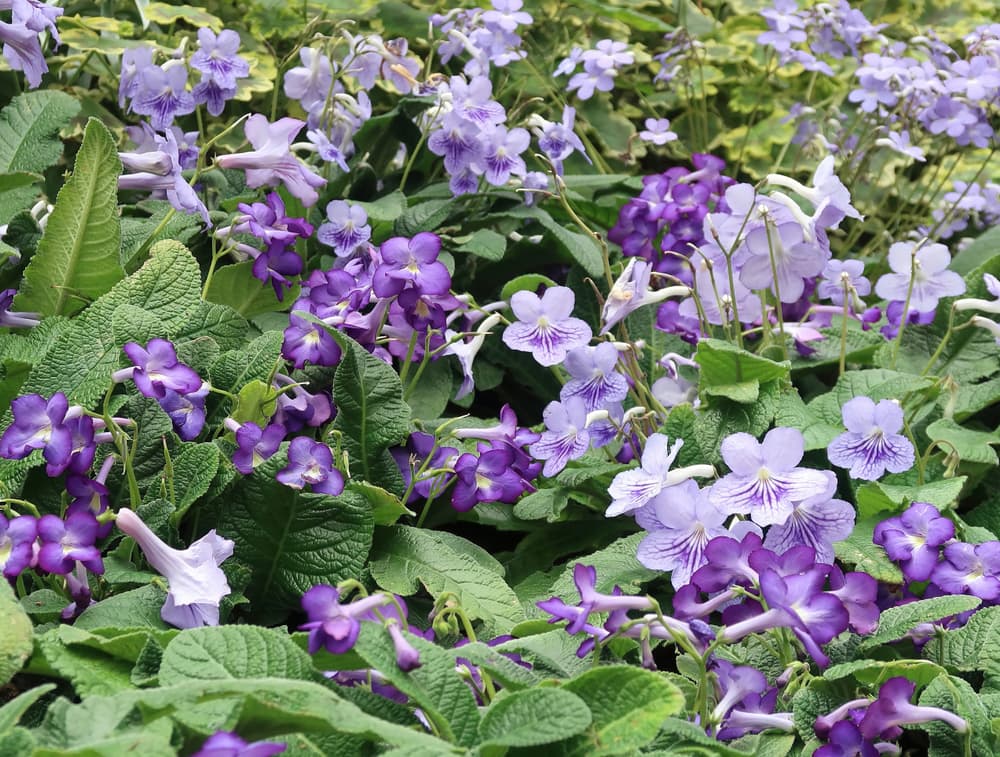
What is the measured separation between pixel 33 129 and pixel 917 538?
152 centimetres

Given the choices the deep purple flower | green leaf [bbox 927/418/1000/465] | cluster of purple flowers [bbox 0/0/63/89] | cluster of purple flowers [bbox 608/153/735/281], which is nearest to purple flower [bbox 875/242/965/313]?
green leaf [bbox 927/418/1000/465]

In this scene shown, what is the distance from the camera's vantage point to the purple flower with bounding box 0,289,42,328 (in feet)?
5.54

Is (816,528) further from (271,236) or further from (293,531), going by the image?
(271,236)

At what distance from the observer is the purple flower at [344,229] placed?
1960mm

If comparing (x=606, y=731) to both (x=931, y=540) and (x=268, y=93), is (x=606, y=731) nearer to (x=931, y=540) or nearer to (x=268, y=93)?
(x=931, y=540)

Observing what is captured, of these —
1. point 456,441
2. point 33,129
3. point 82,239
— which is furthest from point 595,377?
point 33,129

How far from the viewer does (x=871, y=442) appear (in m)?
1.56

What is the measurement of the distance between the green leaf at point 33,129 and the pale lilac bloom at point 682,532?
1.22 metres

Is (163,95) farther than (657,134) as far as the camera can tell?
No

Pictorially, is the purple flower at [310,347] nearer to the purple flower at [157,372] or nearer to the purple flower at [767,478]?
the purple flower at [157,372]

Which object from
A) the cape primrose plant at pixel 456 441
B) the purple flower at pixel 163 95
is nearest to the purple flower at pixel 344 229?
the cape primrose plant at pixel 456 441

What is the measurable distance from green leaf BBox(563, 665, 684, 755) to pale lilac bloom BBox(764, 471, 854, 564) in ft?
1.43

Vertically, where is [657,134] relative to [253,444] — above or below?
below

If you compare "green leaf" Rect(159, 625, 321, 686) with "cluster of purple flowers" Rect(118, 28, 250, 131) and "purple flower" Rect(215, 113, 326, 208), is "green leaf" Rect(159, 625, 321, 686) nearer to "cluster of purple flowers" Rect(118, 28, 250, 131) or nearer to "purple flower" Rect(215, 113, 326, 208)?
"purple flower" Rect(215, 113, 326, 208)
